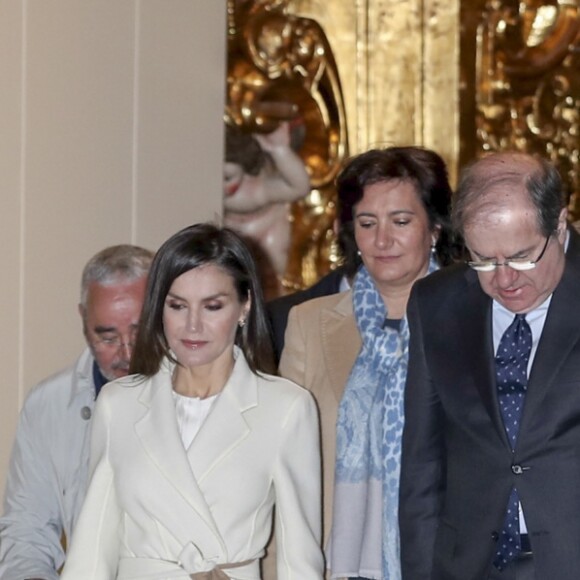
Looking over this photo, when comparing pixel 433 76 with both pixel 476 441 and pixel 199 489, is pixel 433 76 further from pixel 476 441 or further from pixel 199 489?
pixel 199 489

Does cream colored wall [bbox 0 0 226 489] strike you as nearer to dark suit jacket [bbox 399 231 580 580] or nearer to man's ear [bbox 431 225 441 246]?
man's ear [bbox 431 225 441 246]

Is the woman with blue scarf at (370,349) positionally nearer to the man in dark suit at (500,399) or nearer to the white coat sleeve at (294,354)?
the white coat sleeve at (294,354)

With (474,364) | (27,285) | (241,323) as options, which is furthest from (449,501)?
(27,285)

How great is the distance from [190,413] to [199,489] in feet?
0.75

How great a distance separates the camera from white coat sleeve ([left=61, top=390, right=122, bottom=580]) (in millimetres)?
3863

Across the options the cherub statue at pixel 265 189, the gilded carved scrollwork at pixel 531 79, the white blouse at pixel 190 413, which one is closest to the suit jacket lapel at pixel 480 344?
the white blouse at pixel 190 413

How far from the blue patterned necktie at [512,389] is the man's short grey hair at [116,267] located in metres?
1.08

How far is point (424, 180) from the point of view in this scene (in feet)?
15.0

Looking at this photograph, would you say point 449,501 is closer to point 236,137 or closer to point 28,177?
point 28,177

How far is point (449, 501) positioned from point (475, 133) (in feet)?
14.7

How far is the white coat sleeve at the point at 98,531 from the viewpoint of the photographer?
12.7 ft

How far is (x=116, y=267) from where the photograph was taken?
4.49 m

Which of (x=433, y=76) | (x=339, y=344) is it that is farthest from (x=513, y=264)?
(x=433, y=76)

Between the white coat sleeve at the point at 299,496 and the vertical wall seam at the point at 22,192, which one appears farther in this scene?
the vertical wall seam at the point at 22,192
